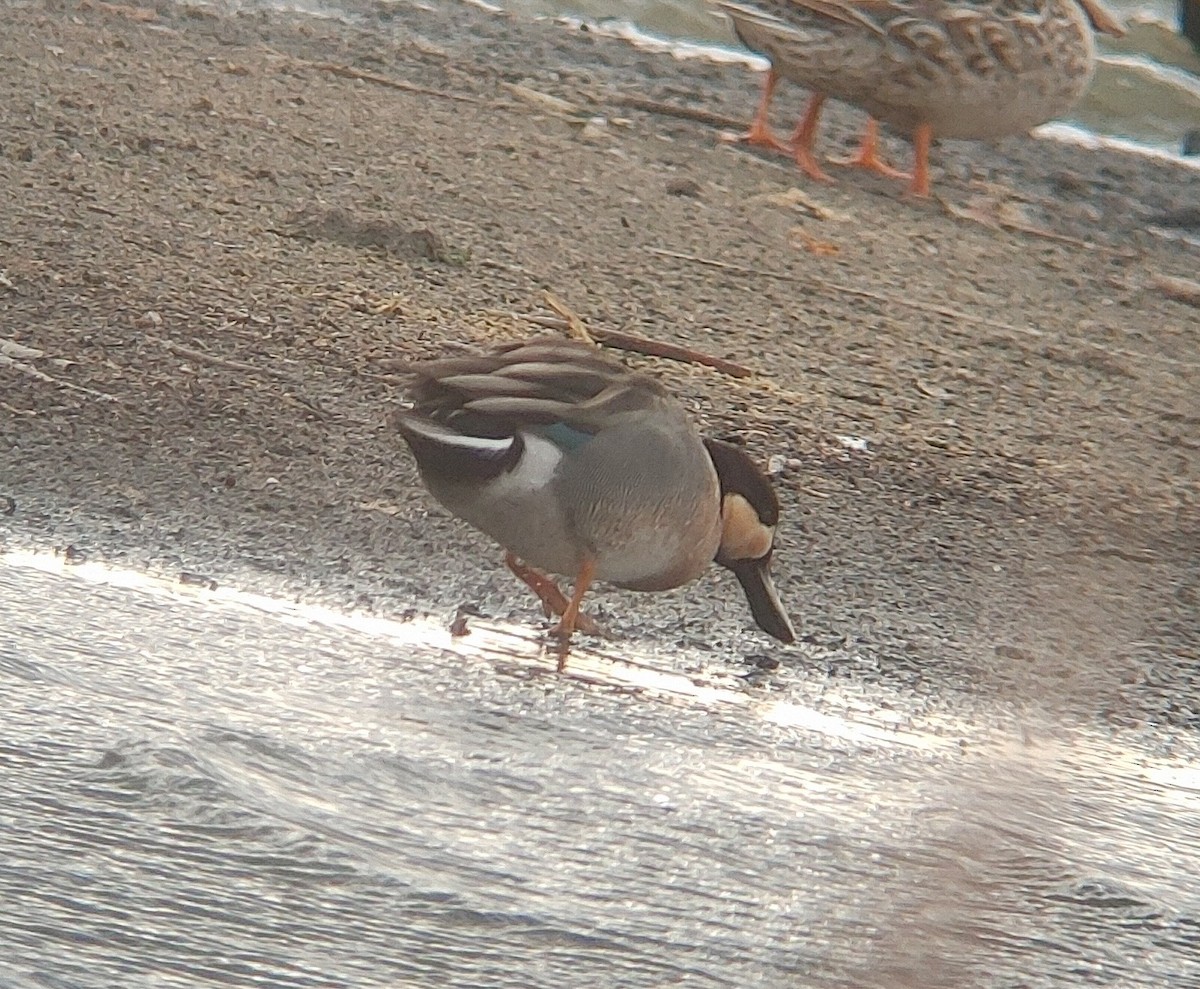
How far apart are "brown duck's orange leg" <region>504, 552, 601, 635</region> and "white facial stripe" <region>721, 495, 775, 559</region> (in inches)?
12.6

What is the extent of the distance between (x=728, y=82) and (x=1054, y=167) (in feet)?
6.09

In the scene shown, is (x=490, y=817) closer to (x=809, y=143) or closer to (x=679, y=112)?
(x=809, y=143)

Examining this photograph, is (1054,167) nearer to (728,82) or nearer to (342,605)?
(728,82)

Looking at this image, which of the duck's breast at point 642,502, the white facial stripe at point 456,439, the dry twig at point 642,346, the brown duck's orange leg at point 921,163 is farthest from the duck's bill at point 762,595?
the brown duck's orange leg at point 921,163

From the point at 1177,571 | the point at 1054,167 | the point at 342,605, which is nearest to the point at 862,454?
the point at 1177,571

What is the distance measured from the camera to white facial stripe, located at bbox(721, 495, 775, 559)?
13.8 ft

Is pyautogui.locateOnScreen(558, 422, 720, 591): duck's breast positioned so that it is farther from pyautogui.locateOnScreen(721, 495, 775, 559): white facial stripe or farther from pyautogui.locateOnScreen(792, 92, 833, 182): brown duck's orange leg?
pyautogui.locateOnScreen(792, 92, 833, 182): brown duck's orange leg

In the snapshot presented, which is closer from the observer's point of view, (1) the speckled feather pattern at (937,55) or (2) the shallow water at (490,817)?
(2) the shallow water at (490,817)

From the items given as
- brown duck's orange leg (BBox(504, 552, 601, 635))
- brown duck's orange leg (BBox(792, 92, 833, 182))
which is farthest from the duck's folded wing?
brown duck's orange leg (BBox(792, 92, 833, 182))

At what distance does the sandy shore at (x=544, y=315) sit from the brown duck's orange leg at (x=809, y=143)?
10 centimetres

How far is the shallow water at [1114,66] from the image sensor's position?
13.3 metres

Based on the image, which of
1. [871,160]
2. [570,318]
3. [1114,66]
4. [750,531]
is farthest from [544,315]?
[1114,66]

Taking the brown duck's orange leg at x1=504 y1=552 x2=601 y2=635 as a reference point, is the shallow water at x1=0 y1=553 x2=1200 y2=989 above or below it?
above

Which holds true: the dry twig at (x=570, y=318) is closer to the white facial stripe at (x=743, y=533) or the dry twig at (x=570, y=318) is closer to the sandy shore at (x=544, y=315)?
the sandy shore at (x=544, y=315)
